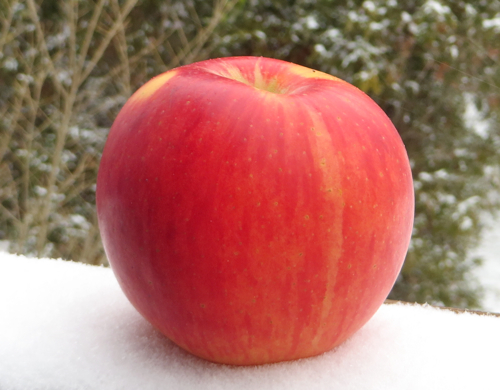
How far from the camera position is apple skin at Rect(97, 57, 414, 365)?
0.55 metres

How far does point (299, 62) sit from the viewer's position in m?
2.30

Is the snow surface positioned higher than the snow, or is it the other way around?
the snow

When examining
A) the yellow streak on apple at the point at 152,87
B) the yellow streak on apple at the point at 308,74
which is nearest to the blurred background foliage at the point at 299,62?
the yellow streak on apple at the point at 308,74

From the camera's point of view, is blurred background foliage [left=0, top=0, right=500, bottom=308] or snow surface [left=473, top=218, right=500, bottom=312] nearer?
blurred background foliage [left=0, top=0, right=500, bottom=308]

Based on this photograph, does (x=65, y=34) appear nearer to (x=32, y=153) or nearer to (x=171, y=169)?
(x=32, y=153)

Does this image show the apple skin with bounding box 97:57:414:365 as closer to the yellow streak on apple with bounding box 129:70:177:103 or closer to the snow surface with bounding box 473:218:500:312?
the yellow streak on apple with bounding box 129:70:177:103

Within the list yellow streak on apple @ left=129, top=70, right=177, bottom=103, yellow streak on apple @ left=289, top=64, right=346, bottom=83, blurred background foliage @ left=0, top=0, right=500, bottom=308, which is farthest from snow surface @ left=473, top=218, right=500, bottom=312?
yellow streak on apple @ left=129, top=70, right=177, bottom=103

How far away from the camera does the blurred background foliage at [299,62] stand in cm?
214

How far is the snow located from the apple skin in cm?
4

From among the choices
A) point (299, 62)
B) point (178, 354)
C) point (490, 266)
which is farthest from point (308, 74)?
point (490, 266)

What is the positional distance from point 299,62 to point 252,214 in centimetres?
189

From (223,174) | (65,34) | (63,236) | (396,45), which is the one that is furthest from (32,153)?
(223,174)

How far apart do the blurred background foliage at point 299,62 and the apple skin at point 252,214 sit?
1.53 metres

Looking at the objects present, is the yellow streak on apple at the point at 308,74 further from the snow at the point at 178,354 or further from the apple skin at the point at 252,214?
the snow at the point at 178,354
